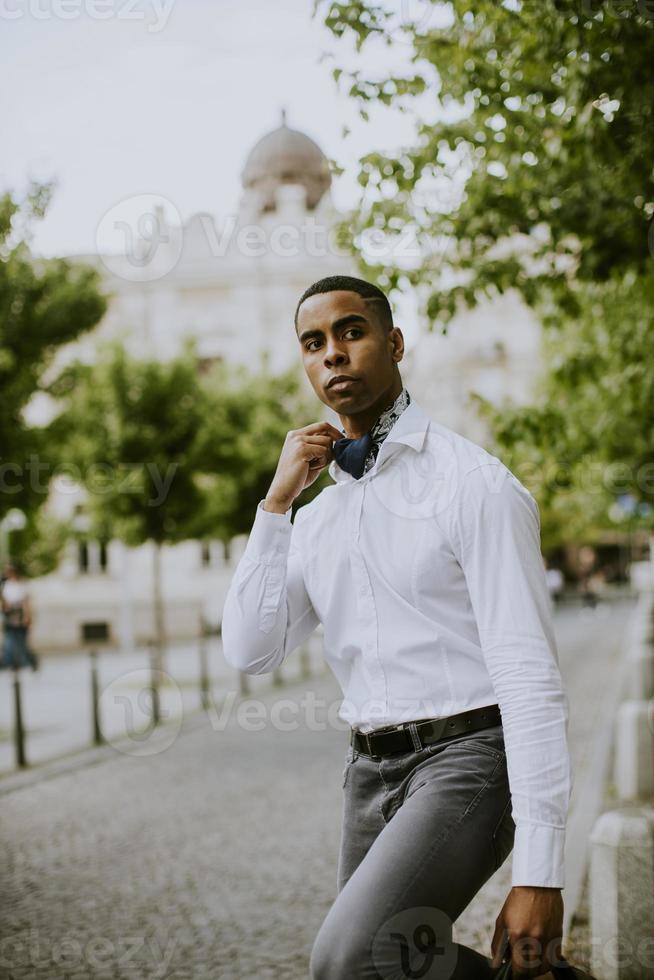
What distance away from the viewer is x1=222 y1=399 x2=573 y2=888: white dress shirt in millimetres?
2129

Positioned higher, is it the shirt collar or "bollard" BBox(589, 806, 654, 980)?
the shirt collar

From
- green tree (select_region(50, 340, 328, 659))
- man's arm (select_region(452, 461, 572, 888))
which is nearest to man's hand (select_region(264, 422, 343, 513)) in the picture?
man's arm (select_region(452, 461, 572, 888))

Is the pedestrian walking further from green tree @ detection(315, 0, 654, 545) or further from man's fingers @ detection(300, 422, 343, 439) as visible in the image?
man's fingers @ detection(300, 422, 343, 439)

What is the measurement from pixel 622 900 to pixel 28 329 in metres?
9.03

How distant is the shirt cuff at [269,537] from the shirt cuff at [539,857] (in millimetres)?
833

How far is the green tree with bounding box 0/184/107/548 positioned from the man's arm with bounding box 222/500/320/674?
8857mm

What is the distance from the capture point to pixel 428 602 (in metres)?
2.36

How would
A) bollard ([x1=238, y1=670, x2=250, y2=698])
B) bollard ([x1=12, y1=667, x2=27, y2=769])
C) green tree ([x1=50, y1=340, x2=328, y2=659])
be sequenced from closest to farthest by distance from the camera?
bollard ([x1=12, y1=667, x2=27, y2=769]) < green tree ([x1=50, y1=340, x2=328, y2=659]) < bollard ([x1=238, y1=670, x2=250, y2=698])

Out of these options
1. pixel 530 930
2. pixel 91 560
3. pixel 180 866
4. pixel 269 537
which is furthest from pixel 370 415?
pixel 91 560

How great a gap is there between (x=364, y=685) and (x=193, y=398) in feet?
48.7

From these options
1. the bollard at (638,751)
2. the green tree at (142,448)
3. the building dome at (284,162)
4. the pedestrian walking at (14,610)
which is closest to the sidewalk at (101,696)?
the pedestrian walking at (14,610)

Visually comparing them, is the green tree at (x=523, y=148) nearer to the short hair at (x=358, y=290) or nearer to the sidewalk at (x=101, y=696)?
the short hair at (x=358, y=290)

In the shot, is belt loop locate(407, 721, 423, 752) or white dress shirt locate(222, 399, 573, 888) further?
belt loop locate(407, 721, 423, 752)

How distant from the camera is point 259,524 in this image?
8.28 feet
